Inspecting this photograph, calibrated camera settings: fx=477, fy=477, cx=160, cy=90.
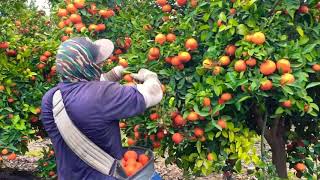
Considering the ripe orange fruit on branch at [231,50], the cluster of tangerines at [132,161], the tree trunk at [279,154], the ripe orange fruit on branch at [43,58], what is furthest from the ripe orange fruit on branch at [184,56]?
the ripe orange fruit on branch at [43,58]

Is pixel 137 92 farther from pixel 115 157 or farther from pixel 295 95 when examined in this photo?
pixel 295 95

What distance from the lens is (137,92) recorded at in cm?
252

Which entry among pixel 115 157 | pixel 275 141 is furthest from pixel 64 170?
pixel 275 141

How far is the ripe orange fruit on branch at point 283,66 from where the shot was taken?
286 cm

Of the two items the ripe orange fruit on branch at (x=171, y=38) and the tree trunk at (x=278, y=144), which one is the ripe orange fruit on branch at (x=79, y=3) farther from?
the tree trunk at (x=278, y=144)

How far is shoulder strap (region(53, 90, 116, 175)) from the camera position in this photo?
8.13 ft

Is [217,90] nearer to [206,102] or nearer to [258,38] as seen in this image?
[206,102]

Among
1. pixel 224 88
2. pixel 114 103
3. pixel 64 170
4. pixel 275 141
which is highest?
pixel 114 103

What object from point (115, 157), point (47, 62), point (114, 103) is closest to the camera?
point (114, 103)

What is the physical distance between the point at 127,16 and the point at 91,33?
1.59ft

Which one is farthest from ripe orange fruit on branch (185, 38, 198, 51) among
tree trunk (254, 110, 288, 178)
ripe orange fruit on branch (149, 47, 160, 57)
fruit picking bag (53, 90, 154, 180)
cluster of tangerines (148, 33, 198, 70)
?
tree trunk (254, 110, 288, 178)

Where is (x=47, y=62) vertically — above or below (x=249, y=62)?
below

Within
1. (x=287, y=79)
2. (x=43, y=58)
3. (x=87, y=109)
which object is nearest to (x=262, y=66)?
(x=287, y=79)

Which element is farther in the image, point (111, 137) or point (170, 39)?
point (170, 39)
